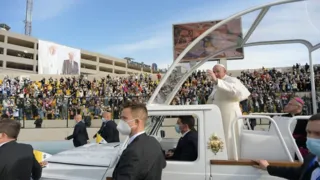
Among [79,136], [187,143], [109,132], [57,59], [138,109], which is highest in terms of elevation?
[57,59]

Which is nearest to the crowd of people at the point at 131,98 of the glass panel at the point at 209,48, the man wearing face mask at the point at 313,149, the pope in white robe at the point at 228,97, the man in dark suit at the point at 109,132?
the man in dark suit at the point at 109,132

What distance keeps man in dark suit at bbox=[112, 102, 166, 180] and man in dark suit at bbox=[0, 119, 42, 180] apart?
3.28ft

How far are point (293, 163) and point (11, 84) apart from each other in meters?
25.7

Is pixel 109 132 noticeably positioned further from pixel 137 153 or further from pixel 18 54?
pixel 18 54

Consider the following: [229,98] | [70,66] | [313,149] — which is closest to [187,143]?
[229,98]

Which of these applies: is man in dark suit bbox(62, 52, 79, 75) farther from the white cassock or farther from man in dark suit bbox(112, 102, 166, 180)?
man in dark suit bbox(112, 102, 166, 180)

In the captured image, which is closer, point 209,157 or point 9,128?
point 9,128

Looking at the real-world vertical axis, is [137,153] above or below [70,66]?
below

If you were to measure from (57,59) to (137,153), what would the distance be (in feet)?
217

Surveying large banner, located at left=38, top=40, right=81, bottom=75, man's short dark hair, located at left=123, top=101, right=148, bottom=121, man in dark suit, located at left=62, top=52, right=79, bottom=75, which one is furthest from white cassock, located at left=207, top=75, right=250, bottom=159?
man in dark suit, located at left=62, top=52, right=79, bottom=75

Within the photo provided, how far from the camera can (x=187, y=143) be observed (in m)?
3.30

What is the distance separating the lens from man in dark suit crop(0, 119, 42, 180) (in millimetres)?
2516

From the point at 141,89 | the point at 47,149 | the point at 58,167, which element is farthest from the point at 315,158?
the point at 141,89

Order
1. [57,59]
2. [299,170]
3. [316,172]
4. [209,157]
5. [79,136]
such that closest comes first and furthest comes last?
[316,172], [299,170], [209,157], [79,136], [57,59]
